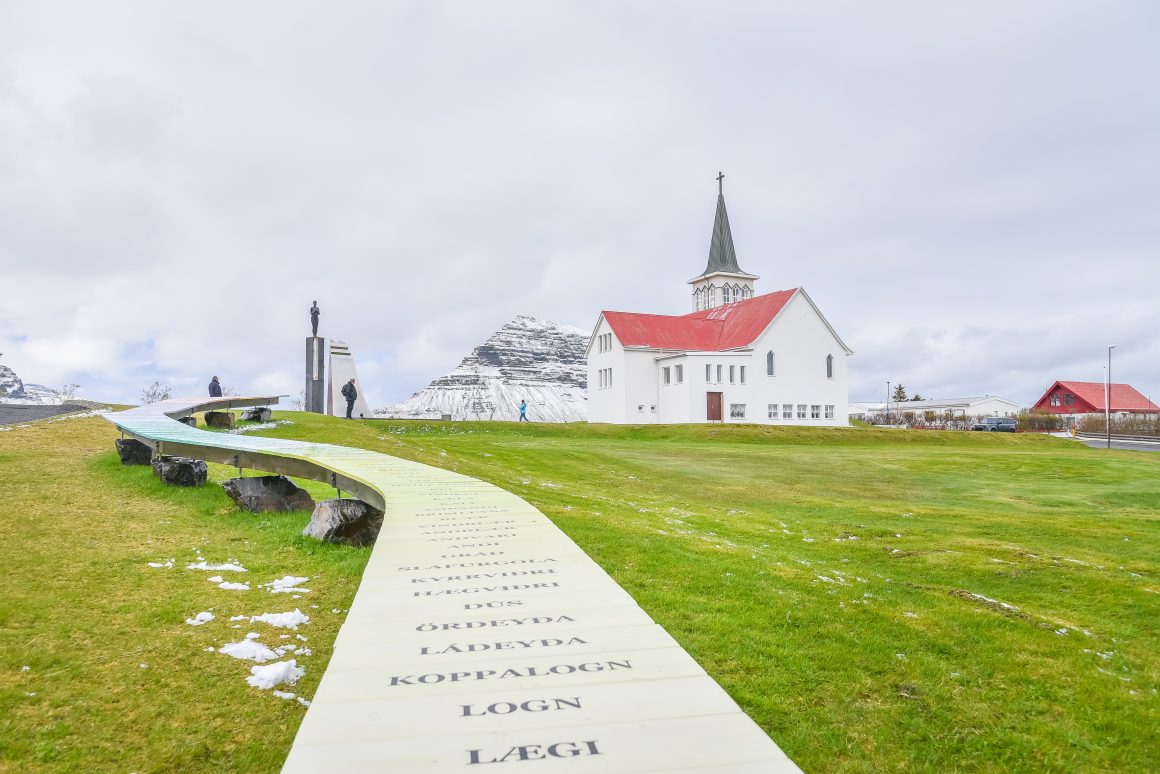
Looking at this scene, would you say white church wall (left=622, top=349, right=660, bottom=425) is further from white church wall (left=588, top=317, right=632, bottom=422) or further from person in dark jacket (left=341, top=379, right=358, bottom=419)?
person in dark jacket (left=341, top=379, right=358, bottom=419)

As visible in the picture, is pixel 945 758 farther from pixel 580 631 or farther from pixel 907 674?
pixel 580 631

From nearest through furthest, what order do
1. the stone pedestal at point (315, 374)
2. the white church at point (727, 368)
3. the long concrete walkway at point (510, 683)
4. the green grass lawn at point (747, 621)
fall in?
1. the long concrete walkway at point (510, 683)
2. the green grass lawn at point (747, 621)
3. the stone pedestal at point (315, 374)
4. the white church at point (727, 368)

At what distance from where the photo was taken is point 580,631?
448 centimetres

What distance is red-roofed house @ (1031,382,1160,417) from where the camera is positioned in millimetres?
93062

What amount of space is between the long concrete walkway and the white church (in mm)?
52872

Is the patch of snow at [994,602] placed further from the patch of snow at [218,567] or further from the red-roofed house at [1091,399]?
the red-roofed house at [1091,399]

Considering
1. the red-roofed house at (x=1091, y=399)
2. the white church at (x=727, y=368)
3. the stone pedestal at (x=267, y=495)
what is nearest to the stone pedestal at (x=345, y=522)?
the stone pedestal at (x=267, y=495)

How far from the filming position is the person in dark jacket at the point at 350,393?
143ft

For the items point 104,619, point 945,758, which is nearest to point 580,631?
point 945,758

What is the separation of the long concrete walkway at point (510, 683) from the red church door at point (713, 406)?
52367 mm

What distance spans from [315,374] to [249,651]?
44.0 meters

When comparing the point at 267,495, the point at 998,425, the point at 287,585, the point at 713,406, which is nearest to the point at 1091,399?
the point at 998,425

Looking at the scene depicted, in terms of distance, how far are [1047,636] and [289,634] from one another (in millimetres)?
7949

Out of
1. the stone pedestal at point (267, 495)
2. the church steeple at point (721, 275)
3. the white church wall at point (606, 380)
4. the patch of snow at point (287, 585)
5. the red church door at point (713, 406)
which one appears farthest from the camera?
the church steeple at point (721, 275)
